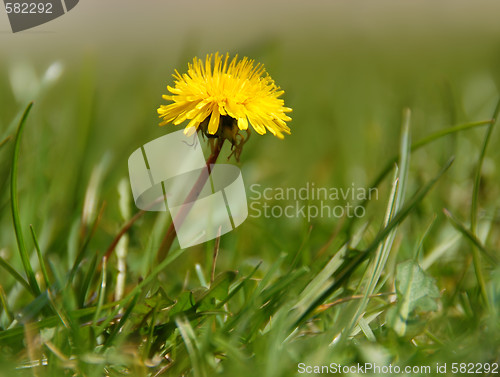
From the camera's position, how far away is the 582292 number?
3.35 ft

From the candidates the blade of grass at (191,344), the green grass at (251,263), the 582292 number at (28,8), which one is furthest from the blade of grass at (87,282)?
the 582292 number at (28,8)

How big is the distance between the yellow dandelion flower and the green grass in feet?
0.61

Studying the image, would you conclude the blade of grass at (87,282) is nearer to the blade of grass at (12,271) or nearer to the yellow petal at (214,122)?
the blade of grass at (12,271)

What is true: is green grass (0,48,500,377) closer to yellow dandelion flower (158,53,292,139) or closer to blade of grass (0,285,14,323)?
blade of grass (0,285,14,323)

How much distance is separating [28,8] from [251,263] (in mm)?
636

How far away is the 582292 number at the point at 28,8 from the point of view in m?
1.02

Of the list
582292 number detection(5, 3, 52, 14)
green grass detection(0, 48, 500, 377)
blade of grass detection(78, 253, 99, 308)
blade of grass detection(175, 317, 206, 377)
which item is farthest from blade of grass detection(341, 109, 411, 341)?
582292 number detection(5, 3, 52, 14)

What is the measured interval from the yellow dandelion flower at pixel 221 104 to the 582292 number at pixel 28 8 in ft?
1.50

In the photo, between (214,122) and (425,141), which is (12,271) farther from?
(425,141)

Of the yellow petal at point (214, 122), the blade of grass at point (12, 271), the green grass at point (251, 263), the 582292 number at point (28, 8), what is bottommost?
the green grass at point (251, 263)

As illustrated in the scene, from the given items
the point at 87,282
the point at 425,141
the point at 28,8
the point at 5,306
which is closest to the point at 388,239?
the point at 425,141

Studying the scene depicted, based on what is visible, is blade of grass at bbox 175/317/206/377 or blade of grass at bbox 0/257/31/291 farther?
blade of grass at bbox 0/257/31/291

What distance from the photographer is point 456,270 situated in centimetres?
102

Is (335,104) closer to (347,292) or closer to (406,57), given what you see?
(406,57)
